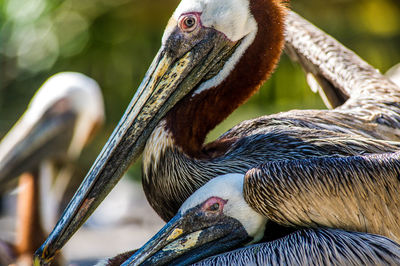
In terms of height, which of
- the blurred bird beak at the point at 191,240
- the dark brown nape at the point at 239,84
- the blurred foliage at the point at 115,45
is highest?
the dark brown nape at the point at 239,84

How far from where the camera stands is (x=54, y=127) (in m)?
5.79

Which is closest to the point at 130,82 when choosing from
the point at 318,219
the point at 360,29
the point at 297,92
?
the point at 297,92

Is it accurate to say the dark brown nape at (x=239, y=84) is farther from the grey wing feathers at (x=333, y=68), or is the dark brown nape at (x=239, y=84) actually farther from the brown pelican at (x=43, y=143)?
the brown pelican at (x=43, y=143)

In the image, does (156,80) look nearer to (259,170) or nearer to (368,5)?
(259,170)

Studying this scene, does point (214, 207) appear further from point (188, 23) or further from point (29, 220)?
point (29, 220)

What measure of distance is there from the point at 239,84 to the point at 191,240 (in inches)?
30.9

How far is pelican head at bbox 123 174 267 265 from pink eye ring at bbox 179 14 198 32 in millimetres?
698

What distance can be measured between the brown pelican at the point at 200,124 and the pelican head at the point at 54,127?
2.80m

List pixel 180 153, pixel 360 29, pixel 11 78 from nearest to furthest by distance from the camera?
pixel 180 153 < pixel 11 78 < pixel 360 29

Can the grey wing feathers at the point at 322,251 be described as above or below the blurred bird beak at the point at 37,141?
above

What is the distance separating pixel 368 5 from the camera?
Result: 10648mm

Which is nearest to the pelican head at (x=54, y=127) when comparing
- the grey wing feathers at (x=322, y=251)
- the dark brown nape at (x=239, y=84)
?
the dark brown nape at (x=239, y=84)

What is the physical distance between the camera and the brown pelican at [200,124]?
2908mm

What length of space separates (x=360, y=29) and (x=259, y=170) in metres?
8.17
